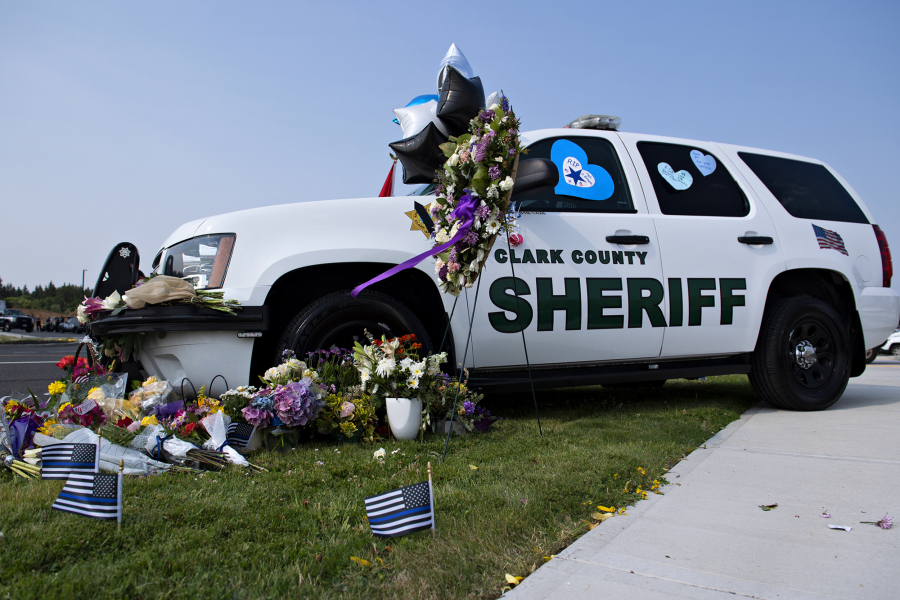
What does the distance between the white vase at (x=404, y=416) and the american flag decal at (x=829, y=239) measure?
3420 millimetres

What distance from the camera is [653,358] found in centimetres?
410

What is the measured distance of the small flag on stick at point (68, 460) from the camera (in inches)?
83.7

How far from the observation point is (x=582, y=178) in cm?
398

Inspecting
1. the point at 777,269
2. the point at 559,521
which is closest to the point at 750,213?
the point at 777,269

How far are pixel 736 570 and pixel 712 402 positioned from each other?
3.42m

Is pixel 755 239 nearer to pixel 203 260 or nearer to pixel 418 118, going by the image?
pixel 418 118

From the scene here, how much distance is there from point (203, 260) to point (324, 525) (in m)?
1.93

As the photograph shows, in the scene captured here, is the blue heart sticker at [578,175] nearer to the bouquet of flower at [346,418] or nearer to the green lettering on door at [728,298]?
the green lettering on door at [728,298]

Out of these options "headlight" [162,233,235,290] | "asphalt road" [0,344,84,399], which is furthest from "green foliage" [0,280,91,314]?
"headlight" [162,233,235,290]

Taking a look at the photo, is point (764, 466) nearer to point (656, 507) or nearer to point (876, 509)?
point (876, 509)

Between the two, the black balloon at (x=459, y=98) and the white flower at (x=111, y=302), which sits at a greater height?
the black balloon at (x=459, y=98)

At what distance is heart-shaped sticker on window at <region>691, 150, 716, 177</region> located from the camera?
4.47 metres

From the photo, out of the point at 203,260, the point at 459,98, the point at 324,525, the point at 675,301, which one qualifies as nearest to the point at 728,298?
the point at 675,301

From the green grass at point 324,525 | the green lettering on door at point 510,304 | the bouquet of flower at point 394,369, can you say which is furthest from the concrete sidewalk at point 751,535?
the bouquet of flower at point 394,369
